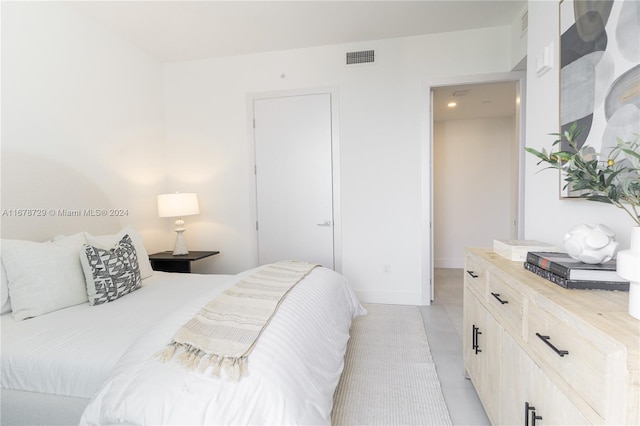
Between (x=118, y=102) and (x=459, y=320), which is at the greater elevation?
(x=118, y=102)

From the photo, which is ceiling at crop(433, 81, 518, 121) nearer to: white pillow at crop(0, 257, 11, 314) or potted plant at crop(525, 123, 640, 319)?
potted plant at crop(525, 123, 640, 319)

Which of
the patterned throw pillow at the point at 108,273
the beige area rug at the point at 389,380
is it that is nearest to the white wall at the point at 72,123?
the patterned throw pillow at the point at 108,273

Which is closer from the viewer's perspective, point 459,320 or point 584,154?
point 584,154

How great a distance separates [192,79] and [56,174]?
1839mm

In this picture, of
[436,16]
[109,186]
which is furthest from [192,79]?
[436,16]

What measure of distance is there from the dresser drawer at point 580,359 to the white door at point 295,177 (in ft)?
7.95

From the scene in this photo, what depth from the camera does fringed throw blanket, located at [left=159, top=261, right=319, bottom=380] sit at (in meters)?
1.06

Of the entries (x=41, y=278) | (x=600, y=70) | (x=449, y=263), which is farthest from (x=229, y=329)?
(x=449, y=263)

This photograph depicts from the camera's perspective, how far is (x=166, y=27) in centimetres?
277

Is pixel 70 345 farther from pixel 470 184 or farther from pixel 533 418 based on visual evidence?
pixel 470 184

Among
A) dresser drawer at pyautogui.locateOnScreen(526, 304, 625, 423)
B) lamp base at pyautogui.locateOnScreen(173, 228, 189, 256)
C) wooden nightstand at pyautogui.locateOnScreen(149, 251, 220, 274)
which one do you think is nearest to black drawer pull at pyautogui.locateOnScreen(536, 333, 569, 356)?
dresser drawer at pyautogui.locateOnScreen(526, 304, 625, 423)

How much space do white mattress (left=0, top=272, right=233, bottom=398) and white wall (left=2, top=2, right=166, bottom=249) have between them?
0.96 metres

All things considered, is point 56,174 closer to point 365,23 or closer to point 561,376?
point 365,23

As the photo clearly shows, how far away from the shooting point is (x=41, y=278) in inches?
64.0
